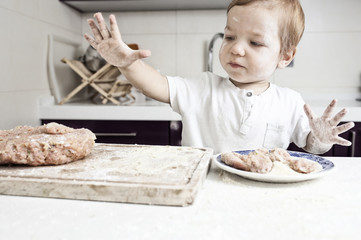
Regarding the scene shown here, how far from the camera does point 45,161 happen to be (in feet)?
2.13

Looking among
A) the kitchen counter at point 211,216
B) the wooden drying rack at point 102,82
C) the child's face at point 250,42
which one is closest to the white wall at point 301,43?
the wooden drying rack at point 102,82

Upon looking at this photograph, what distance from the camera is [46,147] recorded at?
63cm

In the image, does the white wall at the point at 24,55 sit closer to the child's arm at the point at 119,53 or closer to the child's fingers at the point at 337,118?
the child's arm at the point at 119,53

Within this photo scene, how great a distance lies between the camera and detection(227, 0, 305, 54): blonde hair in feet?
3.29

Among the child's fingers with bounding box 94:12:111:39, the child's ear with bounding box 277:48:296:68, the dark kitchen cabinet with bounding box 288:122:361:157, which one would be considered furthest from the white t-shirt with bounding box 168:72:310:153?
the dark kitchen cabinet with bounding box 288:122:361:157

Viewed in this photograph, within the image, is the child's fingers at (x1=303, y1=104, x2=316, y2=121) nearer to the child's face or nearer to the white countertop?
the child's face

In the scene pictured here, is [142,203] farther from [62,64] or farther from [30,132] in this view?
[62,64]

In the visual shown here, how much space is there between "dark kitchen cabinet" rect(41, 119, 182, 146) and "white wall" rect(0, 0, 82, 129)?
9.2 inches

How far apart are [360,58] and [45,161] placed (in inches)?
82.3

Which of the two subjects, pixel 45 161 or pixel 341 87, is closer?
pixel 45 161

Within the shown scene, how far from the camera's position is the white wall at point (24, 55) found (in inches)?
57.0

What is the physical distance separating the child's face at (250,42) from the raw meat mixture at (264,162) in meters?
0.41

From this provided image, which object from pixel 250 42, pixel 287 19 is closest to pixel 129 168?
pixel 250 42

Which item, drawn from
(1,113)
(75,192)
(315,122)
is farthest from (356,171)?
(1,113)
